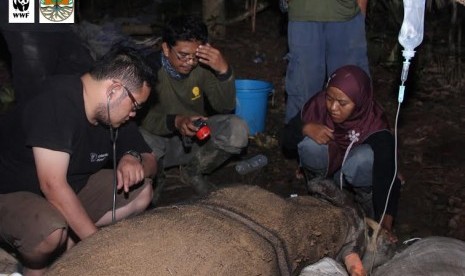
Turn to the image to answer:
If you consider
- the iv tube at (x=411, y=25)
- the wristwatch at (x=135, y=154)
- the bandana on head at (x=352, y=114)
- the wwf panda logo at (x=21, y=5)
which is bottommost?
the wristwatch at (x=135, y=154)

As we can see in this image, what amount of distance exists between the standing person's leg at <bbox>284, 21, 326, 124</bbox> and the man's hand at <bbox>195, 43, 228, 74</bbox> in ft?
2.54

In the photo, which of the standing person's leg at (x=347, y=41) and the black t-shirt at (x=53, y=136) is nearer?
the black t-shirt at (x=53, y=136)

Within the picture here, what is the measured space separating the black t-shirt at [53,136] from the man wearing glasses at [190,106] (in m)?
1.02

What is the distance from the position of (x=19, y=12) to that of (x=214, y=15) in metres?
3.72

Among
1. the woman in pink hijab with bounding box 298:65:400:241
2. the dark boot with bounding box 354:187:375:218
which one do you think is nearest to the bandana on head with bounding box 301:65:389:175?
the woman in pink hijab with bounding box 298:65:400:241

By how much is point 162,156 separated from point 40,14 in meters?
1.30

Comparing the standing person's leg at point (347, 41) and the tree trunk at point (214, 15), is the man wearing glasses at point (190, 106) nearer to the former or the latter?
the standing person's leg at point (347, 41)

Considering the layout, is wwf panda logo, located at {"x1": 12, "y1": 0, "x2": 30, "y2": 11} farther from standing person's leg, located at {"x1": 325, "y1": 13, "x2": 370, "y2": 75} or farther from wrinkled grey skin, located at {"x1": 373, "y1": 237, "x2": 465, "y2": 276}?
Result: wrinkled grey skin, located at {"x1": 373, "y1": 237, "x2": 465, "y2": 276}

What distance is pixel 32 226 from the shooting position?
111 inches

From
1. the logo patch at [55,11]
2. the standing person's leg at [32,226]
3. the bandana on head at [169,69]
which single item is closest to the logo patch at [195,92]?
the bandana on head at [169,69]

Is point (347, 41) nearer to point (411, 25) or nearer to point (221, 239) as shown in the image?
point (411, 25)

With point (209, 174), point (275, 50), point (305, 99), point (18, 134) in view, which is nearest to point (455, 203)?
point (305, 99)

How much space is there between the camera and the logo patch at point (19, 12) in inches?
171

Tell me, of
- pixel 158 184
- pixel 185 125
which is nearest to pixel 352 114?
pixel 185 125
